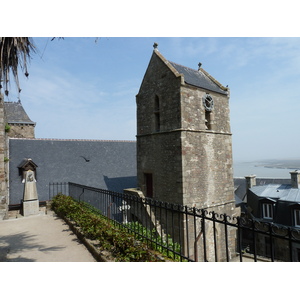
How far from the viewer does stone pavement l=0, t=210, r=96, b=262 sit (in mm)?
4793

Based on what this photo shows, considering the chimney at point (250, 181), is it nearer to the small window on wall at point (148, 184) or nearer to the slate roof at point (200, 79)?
the slate roof at point (200, 79)

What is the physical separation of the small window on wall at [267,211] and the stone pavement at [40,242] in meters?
15.3

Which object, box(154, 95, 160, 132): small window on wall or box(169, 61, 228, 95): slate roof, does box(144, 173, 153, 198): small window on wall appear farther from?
box(169, 61, 228, 95): slate roof

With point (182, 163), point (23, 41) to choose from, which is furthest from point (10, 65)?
point (182, 163)

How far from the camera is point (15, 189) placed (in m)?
12.8

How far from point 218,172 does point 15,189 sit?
1200cm

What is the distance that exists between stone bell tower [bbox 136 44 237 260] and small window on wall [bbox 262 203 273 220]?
205 inches

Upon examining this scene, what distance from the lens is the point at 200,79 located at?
1418 cm

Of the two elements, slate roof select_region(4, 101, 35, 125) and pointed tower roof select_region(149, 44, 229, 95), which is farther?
slate roof select_region(4, 101, 35, 125)

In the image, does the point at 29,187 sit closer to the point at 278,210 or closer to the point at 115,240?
the point at 115,240

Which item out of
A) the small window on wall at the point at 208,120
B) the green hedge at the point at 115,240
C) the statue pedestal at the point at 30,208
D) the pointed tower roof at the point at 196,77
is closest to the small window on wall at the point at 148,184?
the small window on wall at the point at 208,120

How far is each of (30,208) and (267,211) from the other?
1634cm

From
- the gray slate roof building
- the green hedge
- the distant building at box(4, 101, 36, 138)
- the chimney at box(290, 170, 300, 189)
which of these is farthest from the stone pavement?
the distant building at box(4, 101, 36, 138)

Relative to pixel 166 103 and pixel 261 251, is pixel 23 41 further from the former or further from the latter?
pixel 261 251
